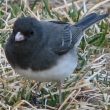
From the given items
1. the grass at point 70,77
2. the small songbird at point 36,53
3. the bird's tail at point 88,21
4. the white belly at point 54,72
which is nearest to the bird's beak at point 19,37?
the small songbird at point 36,53

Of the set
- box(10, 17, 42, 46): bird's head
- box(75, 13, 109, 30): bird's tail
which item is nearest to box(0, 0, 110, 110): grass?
box(75, 13, 109, 30): bird's tail

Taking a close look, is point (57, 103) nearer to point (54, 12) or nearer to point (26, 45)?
point (26, 45)

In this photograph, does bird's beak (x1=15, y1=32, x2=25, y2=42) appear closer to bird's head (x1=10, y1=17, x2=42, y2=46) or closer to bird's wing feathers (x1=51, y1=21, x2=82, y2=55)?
bird's head (x1=10, y1=17, x2=42, y2=46)

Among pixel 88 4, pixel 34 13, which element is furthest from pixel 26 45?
pixel 88 4

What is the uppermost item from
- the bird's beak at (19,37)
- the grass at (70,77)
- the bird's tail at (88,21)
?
the bird's beak at (19,37)

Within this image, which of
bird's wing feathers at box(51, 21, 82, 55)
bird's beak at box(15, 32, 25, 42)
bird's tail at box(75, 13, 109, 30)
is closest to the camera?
bird's beak at box(15, 32, 25, 42)

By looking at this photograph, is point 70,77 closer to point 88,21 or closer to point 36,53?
point 88,21

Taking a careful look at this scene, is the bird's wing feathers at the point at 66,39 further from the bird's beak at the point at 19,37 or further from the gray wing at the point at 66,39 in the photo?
the bird's beak at the point at 19,37
